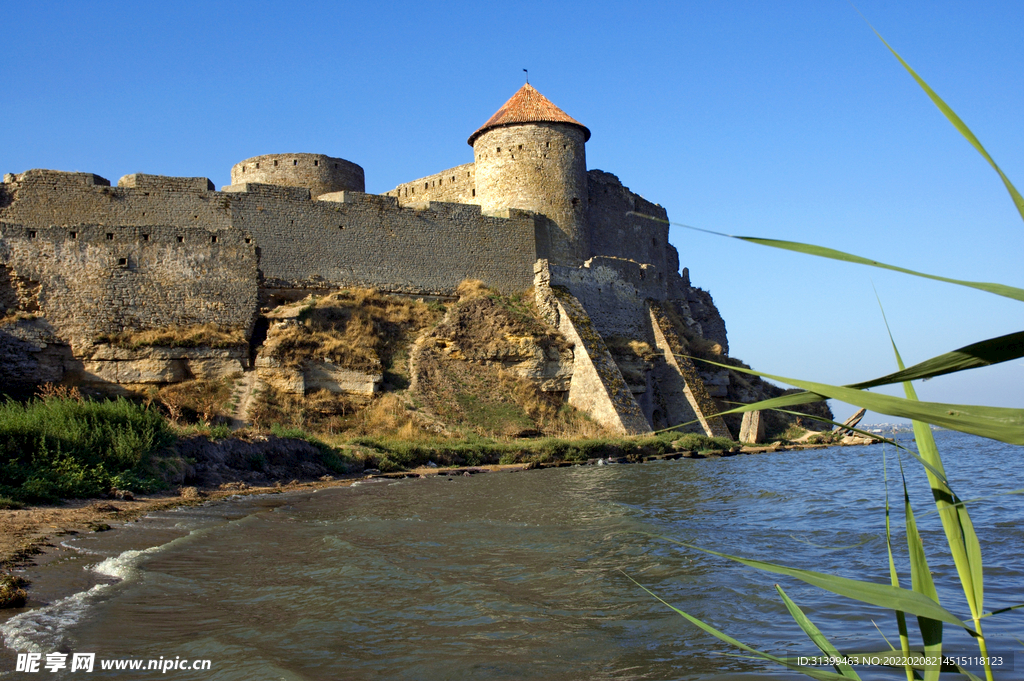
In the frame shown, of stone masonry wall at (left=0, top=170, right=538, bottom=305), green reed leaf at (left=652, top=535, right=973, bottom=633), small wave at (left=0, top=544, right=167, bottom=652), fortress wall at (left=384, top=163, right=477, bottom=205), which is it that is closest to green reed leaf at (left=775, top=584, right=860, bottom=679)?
green reed leaf at (left=652, top=535, right=973, bottom=633)

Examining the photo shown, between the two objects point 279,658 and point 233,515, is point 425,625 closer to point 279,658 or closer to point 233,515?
point 279,658

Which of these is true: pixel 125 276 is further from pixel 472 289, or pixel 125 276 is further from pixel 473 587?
pixel 473 587

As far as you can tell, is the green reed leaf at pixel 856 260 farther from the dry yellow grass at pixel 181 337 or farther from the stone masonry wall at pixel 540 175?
the stone masonry wall at pixel 540 175

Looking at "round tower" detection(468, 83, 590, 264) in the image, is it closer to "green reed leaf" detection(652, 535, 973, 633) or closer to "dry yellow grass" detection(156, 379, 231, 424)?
"dry yellow grass" detection(156, 379, 231, 424)

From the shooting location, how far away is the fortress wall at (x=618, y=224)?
87.2 feet

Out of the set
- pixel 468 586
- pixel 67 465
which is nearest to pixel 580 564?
pixel 468 586

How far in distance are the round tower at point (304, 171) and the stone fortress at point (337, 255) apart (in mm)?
49

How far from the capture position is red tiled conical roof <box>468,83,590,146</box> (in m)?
24.3

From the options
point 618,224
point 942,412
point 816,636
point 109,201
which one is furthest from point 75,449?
point 618,224

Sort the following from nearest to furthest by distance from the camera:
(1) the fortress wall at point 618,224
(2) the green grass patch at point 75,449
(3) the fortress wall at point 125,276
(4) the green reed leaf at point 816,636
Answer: (4) the green reed leaf at point 816,636
(2) the green grass patch at point 75,449
(3) the fortress wall at point 125,276
(1) the fortress wall at point 618,224

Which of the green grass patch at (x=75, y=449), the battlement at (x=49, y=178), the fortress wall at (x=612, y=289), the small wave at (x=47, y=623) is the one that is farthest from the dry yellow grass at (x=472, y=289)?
the small wave at (x=47, y=623)

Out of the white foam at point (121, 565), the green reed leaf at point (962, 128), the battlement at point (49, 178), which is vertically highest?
the battlement at point (49, 178)

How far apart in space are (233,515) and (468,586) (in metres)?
4.75

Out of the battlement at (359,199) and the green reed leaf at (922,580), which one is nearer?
the green reed leaf at (922,580)
